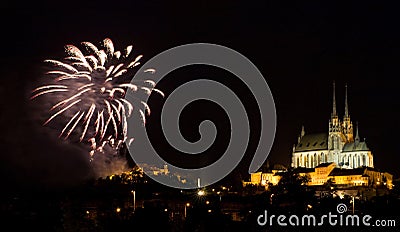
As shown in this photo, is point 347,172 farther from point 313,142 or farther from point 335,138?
point 313,142

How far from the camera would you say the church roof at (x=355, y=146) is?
122500mm

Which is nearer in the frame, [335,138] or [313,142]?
[335,138]

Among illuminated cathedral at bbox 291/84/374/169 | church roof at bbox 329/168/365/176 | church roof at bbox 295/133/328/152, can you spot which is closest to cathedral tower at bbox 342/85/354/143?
illuminated cathedral at bbox 291/84/374/169

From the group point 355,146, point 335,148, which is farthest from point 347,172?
point 335,148

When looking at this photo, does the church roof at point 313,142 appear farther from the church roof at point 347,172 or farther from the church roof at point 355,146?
the church roof at point 347,172

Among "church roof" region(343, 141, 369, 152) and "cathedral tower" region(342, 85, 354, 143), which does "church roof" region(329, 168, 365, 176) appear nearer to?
"church roof" region(343, 141, 369, 152)

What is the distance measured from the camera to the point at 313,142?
136000 millimetres

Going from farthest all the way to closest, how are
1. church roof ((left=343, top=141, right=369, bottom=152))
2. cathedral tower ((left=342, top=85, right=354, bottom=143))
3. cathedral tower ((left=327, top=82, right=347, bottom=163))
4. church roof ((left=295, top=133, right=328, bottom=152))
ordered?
church roof ((left=295, top=133, right=328, bottom=152))
cathedral tower ((left=342, top=85, right=354, bottom=143))
cathedral tower ((left=327, top=82, right=347, bottom=163))
church roof ((left=343, top=141, right=369, bottom=152))

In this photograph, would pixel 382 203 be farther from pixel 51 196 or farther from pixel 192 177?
pixel 192 177

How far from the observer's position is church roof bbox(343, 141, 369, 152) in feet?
402

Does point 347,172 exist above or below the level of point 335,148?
below

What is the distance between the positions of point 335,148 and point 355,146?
5716 mm

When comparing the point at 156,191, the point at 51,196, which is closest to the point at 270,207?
the point at 51,196

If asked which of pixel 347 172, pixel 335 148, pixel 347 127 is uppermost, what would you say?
pixel 347 127
